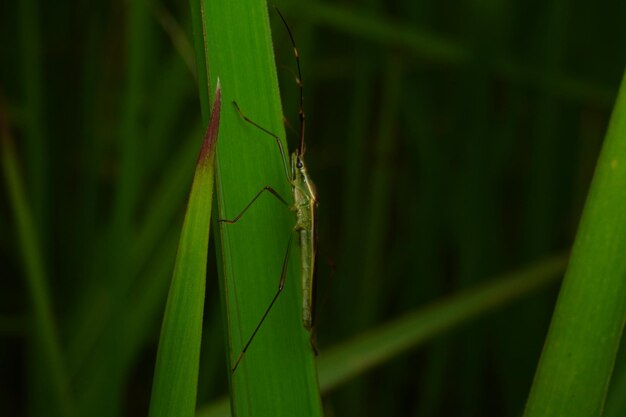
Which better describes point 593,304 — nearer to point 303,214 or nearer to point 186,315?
point 186,315

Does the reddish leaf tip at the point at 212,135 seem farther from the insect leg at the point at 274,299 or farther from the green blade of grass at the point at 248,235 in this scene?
the insect leg at the point at 274,299

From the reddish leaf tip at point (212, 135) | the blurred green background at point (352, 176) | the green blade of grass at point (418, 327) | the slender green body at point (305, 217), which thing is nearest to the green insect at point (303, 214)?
the slender green body at point (305, 217)

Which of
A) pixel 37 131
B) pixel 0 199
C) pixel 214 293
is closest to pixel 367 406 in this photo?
pixel 214 293

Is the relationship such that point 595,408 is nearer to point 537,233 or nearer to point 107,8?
point 537,233

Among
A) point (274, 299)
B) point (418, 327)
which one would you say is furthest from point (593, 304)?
point (418, 327)

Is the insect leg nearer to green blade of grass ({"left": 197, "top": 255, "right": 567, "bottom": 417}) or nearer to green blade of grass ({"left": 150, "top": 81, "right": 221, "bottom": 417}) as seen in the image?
green blade of grass ({"left": 150, "top": 81, "right": 221, "bottom": 417})
